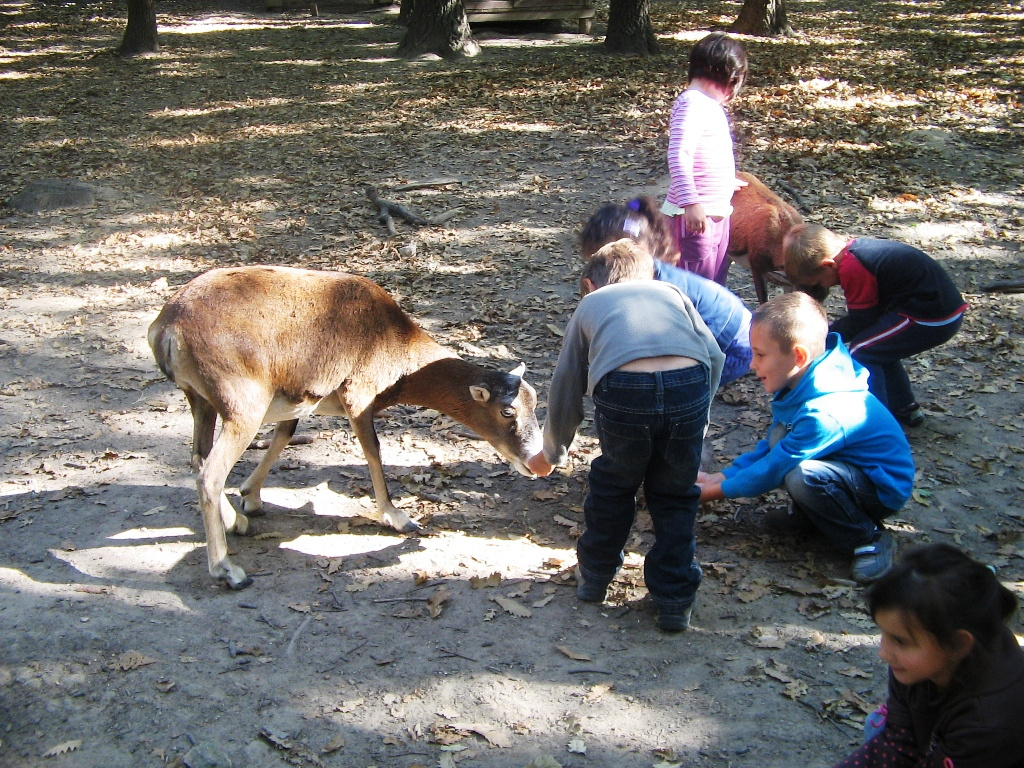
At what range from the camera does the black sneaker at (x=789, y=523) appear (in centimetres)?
494

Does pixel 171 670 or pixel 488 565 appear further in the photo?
pixel 488 565

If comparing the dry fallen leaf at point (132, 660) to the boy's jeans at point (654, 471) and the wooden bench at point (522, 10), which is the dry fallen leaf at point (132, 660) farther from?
the wooden bench at point (522, 10)

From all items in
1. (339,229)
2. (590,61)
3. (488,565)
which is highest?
(590,61)

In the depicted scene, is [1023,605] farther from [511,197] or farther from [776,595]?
[511,197]

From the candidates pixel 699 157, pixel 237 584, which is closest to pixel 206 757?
pixel 237 584

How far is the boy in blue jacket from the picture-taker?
173 inches

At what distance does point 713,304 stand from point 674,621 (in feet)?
5.70

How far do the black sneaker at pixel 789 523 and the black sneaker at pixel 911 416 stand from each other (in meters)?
1.56

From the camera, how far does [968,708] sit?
2512 millimetres

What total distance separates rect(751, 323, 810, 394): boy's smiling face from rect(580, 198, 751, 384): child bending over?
0.42 meters

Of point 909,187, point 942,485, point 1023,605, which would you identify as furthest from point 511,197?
point 1023,605

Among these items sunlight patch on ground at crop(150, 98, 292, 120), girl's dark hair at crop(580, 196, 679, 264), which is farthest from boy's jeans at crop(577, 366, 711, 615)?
sunlight patch on ground at crop(150, 98, 292, 120)

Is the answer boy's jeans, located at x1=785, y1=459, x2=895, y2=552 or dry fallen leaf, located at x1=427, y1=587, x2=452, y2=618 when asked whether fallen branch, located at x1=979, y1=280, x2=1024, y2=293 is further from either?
dry fallen leaf, located at x1=427, y1=587, x2=452, y2=618

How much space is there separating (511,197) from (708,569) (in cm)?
640
